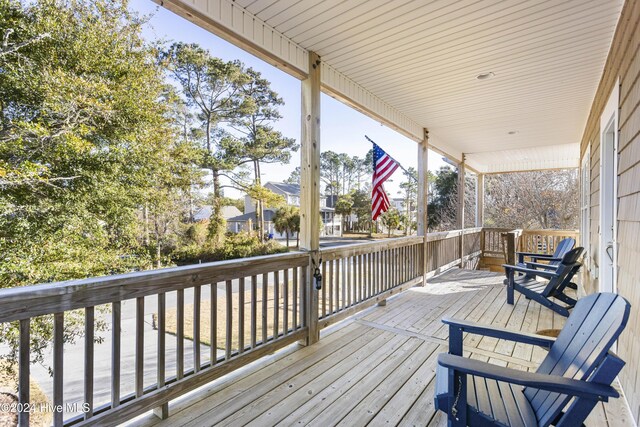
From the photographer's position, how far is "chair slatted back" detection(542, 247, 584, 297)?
3701mm

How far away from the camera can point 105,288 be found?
1583 mm

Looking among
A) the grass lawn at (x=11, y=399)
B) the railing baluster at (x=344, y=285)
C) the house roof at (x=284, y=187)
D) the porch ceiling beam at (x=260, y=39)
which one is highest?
the porch ceiling beam at (x=260, y=39)

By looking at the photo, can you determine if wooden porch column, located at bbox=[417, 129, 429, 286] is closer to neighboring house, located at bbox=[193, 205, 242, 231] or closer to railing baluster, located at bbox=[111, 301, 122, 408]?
neighboring house, located at bbox=[193, 205, 242, 231]

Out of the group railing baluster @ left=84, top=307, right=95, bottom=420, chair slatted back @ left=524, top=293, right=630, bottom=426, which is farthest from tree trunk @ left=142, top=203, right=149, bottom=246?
chair slatted back @ left=524, top=293, right=630, bottom=426

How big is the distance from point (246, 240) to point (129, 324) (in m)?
2.86

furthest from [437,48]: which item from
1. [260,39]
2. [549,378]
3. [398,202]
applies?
[398,202]

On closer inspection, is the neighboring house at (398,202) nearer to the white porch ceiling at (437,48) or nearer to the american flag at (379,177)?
the white porch ceiling at (437,48)

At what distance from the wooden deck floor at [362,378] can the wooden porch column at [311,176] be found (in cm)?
42

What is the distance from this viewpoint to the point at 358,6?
2256 mm

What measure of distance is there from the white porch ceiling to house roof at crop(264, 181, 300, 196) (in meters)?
1.31

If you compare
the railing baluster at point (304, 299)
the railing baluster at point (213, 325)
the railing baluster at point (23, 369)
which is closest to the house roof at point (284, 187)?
the railing baluster at point (304, 299)

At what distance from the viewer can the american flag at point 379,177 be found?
4.24 m

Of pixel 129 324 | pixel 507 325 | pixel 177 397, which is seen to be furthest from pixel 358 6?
pixel 129 324

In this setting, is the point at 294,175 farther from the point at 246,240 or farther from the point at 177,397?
the point at 177,397
